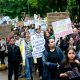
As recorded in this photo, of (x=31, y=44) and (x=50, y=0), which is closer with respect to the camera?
(x=31, y=44)

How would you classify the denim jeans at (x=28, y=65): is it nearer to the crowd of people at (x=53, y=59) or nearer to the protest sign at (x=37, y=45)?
the crowd of people at (x=53, y=59)

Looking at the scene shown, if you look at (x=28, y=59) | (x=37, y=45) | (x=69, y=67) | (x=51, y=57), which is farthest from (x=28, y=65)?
(x=69, y=67)

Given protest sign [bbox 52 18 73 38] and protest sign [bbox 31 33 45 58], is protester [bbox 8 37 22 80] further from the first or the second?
protest sign [bbox 52 18 73 38]

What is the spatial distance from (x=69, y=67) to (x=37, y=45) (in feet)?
13.4

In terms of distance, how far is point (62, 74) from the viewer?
8.34 m

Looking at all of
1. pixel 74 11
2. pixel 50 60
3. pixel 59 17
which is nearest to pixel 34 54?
pixel 50 60

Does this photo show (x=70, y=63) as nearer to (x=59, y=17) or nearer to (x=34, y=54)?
(x=34, y=54)

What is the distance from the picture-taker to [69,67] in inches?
328

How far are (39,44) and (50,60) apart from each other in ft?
8.33

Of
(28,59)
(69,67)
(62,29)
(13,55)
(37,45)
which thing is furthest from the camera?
(28,59)

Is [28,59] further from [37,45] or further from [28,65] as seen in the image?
[37,45]

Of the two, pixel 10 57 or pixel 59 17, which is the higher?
pixel 59 17

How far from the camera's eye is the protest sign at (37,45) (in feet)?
39.8

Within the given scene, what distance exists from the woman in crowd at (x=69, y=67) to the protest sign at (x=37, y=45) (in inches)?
143
